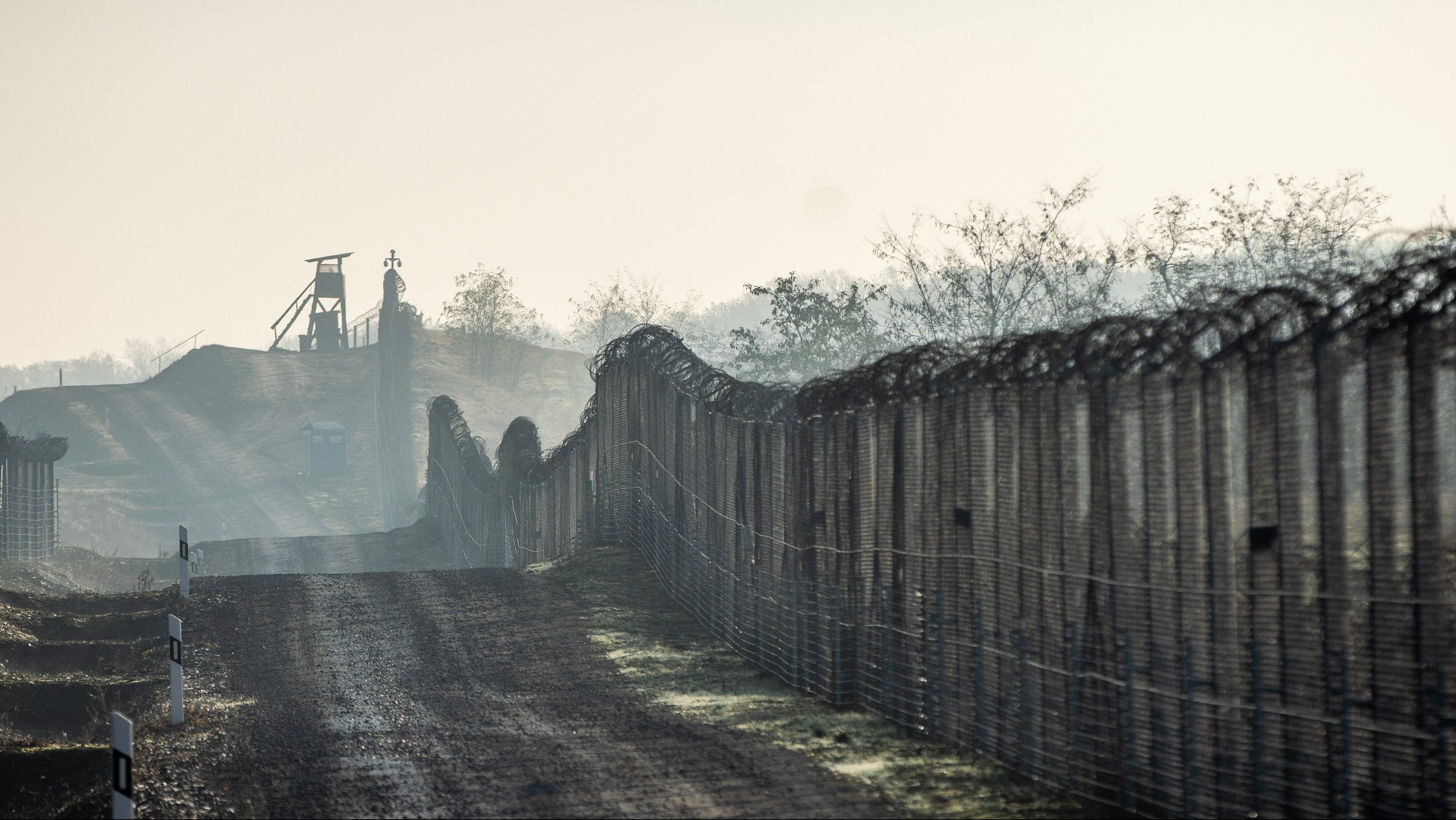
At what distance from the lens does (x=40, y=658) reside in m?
14.8

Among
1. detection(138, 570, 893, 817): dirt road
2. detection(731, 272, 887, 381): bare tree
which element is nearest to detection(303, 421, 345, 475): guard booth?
detection(731, 272, 887, 381): bare tree

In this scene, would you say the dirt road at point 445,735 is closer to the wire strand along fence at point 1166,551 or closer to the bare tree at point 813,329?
the wire strand along fence at point 1166,551

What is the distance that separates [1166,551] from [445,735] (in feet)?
17.9

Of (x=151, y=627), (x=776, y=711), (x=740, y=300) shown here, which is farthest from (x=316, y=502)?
(x=740, y=300)

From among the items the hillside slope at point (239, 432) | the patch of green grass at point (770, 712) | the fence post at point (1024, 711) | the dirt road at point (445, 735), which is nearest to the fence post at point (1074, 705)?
the patch of green grass at point (770, 712)

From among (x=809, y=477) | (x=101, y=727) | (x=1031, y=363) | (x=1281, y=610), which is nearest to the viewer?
(x=1281, y=610)

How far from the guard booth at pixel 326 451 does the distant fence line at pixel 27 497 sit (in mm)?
29465

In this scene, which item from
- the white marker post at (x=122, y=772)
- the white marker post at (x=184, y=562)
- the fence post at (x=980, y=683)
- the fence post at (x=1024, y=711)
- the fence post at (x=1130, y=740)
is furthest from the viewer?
the white marker post at (x=184, y=562)

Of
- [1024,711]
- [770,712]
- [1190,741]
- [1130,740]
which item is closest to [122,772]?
[770,712]

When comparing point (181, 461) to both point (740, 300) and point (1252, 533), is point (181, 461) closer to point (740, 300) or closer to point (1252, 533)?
point (1252, 533)

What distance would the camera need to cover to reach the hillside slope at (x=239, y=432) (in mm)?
59750

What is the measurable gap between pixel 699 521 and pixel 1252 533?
8.60 m

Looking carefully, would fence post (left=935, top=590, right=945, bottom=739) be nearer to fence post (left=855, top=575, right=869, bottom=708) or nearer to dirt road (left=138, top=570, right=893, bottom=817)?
dirt road (left=138, top=570, right=893, bottom=817)

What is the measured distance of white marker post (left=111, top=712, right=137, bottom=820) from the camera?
6.79 meters
